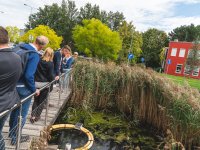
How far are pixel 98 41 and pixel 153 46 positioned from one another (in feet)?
59.2

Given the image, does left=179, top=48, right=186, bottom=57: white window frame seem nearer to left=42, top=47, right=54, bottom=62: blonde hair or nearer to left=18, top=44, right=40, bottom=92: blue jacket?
left=42, top=47, right=54, bottom=62: blonde hair

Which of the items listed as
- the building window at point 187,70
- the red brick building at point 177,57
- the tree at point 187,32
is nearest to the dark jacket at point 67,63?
the building window at point 187,70

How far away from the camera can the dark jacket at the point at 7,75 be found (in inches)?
122

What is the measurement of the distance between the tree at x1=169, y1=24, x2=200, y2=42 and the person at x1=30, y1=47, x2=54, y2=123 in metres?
66.7

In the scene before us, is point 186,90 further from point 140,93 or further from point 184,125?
point 140,93

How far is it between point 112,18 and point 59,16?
1956 cm

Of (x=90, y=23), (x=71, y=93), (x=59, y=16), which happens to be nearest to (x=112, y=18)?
(x=59, y=16)

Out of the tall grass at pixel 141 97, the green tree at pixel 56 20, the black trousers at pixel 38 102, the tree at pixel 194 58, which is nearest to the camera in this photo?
the black trousers at pixel 38 102

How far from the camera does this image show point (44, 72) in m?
6.03

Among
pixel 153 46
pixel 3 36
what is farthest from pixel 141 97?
pixel 153 46

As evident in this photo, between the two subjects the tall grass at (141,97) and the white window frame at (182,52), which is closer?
the tall grass at (141,97)

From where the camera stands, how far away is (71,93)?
1072 centimetres

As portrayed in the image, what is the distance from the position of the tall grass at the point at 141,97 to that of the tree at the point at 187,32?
203ft

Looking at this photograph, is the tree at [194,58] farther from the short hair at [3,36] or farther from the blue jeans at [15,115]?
the short hair at [3,36]
